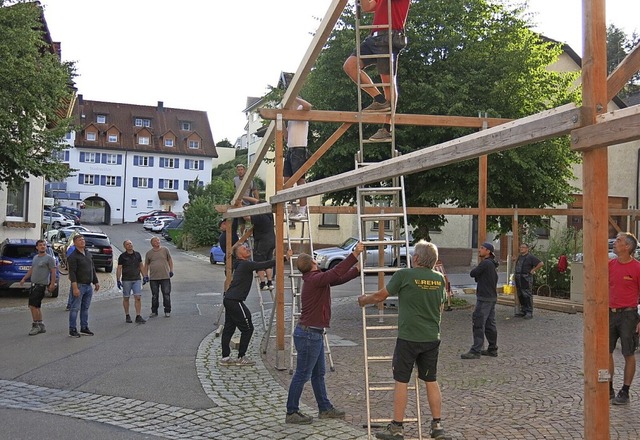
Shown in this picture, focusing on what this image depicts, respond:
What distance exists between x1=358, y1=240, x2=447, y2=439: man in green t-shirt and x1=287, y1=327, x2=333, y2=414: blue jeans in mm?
981

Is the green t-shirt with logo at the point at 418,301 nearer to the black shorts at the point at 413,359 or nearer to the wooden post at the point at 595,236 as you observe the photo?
the black shorts at the point at 413,359

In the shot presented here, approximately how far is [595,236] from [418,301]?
2.23m

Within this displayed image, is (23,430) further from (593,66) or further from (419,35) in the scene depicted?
(419,35)

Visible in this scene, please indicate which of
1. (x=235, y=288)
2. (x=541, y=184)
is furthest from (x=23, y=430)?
(x=541, y=184)

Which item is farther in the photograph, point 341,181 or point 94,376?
point 94,376

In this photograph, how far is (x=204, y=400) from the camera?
25.2 ft

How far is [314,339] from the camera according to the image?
6.89m

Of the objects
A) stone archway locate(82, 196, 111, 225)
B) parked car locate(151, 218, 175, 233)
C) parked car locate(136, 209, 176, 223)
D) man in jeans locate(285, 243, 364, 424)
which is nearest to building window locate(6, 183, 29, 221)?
man in jeans locate(285, 243, 364, 424)

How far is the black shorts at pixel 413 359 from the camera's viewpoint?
6020mm

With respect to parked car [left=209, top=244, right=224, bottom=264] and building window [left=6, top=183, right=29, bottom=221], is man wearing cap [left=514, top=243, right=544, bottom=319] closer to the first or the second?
building window [left=6, top=183, right=29, bottom=221]

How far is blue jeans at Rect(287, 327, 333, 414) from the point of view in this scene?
6.79m

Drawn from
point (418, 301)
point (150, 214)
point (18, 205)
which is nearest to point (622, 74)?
point (418, 301)

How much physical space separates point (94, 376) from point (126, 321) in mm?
5913

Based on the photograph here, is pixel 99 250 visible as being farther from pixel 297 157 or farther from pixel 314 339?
pixel 314 339
